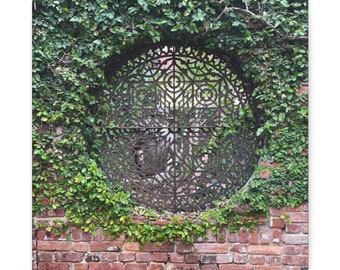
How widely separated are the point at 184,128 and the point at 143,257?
31.9 inches

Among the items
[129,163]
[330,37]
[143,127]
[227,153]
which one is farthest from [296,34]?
[330,37]

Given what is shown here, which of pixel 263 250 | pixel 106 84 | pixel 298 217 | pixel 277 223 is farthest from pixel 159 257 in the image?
pixel 106 84

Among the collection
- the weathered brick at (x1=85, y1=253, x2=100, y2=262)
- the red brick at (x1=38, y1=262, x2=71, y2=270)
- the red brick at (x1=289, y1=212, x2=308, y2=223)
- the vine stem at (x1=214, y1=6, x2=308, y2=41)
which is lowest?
the red brick at (x1=38, y1=262, x2=71, y2=270)

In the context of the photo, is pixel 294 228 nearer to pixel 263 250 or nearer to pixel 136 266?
pixel 263 250

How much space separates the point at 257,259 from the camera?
252cm

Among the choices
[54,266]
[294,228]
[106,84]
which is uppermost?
[106,84]

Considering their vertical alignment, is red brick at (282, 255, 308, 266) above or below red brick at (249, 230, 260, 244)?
below

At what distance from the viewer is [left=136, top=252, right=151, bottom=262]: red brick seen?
256cm

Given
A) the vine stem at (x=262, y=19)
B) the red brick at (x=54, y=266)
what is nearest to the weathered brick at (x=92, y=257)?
the red brick at (x=54, y=266)

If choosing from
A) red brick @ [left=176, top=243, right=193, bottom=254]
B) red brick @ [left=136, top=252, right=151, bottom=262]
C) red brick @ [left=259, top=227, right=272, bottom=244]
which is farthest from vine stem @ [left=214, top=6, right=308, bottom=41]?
red brick @ [left=136, top=252, right=151, bottom=262]

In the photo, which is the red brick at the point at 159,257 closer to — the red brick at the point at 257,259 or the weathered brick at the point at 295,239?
the red brick at the point at 257,259

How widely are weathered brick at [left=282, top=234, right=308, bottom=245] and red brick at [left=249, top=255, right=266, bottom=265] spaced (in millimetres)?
163

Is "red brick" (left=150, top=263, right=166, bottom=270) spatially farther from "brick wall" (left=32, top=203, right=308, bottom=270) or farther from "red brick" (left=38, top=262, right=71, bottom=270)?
"red brick" (left=38, top=262, right=71, bottom=270)

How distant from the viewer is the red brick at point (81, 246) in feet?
8.48
